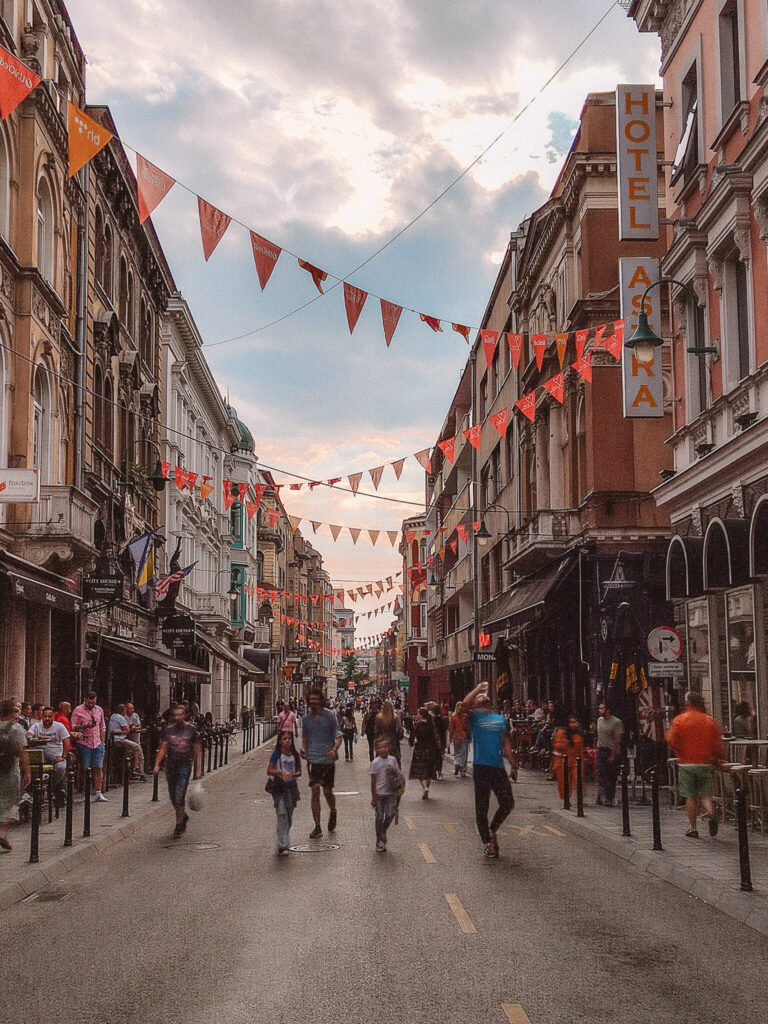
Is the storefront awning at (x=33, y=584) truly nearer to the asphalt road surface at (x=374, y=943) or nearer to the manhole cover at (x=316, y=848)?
the asphalt road surface at (x=374, y=943)

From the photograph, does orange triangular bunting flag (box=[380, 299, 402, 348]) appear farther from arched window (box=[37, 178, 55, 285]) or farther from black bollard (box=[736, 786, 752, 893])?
black bollard (box=[736, 786, 752, 893])

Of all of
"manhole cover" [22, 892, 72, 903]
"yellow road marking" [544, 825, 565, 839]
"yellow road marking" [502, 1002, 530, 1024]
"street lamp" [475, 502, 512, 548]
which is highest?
"street lamp" [475, 502, 512, 548]

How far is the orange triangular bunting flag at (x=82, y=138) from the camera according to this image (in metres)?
14.2

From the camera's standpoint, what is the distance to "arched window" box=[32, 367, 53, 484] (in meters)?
23.0

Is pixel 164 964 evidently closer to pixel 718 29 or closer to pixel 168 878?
pixel 168 878

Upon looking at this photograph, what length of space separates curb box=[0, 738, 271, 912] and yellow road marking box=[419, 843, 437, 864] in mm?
3922

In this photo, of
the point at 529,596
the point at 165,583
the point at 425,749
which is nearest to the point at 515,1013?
the point at 425,749

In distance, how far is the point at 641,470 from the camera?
27812 millimetres

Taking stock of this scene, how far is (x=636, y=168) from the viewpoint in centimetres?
2059

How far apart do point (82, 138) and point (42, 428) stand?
10.2 m

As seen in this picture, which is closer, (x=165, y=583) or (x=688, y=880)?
(x=688, y=880)

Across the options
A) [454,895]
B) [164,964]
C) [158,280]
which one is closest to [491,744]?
[454,895]

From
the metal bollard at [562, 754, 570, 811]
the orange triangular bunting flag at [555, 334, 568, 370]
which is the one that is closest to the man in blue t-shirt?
the metal bollard at [562, 754, 570, 811]

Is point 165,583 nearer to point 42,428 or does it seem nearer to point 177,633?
point 177,633
